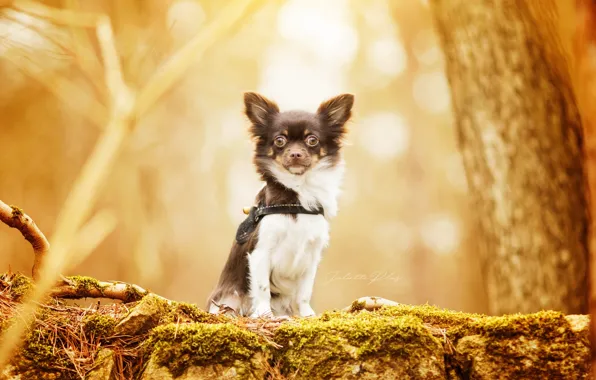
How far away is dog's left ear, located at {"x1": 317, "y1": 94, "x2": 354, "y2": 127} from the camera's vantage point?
13.8 feet

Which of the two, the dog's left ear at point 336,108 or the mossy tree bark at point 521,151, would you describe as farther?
the mossy tree bark at point 521,151

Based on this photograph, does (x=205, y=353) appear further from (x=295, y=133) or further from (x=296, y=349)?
(x=295, y=133)

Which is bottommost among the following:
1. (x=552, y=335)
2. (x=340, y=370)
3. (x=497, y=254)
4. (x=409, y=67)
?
(x=340, y=370)

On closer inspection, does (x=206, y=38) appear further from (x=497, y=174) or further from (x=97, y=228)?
(x=497, y=174)

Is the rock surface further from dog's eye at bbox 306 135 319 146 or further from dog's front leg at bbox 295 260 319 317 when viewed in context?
dog's eye at bbox 306 135 319 146

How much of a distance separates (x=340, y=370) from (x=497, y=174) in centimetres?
308

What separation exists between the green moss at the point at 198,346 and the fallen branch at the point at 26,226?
2.85 feet

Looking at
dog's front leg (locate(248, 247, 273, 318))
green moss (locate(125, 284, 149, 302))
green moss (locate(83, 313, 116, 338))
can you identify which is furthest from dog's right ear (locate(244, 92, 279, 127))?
green moss (locate(83, 313, 116, 338))

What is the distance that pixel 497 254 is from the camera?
4793mm

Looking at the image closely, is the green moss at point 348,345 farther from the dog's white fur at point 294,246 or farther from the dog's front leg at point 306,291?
the dog's front leg at point 306,291

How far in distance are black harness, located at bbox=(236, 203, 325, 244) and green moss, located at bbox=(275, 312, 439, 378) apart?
1.42 metres

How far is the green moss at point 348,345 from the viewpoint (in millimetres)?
2340

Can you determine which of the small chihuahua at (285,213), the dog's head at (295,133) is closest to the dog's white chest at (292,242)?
the small chihuahua at (285,213)

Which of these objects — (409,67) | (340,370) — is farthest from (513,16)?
(409,67)
